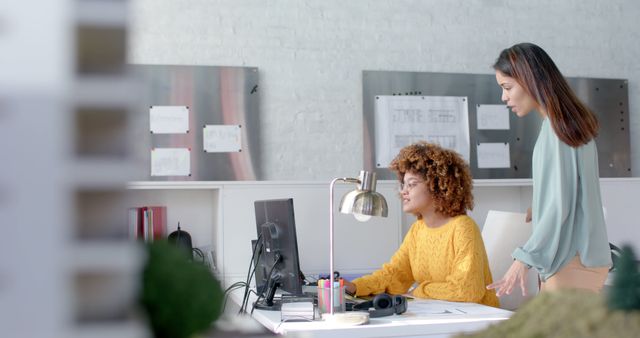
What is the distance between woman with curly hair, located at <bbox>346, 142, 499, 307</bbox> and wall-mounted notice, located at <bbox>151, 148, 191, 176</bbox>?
1.41 meters

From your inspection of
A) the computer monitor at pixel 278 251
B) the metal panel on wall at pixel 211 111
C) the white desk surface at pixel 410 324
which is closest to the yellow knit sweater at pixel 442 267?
the white desk surface at pixel 410 324

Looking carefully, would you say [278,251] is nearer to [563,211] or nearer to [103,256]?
[563,211]

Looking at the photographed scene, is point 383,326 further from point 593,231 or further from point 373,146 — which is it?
point 373,146

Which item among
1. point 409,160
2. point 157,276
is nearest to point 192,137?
point 409,160

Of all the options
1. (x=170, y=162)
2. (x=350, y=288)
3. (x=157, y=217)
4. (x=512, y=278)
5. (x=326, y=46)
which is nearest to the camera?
(x=512, y=278)

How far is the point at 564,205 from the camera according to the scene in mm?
2168

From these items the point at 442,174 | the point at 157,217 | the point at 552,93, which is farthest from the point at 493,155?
the point at 552,93

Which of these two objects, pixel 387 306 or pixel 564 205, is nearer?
pixel 564 205

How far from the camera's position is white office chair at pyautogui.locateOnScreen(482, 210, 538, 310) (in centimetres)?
342

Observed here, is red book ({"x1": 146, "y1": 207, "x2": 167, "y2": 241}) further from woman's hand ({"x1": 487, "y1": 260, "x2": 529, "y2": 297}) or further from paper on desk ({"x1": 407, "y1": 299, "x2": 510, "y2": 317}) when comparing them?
woman's hand ({"x1": 487, "y1": 260, "x2": 529, "y2": 297})

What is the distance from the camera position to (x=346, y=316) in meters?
2.34

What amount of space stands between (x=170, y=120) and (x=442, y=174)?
1763 mm

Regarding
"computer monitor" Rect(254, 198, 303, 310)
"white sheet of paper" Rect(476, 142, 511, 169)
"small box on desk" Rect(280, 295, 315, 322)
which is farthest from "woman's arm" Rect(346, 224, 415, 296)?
"white sheet of paper" Rect(476, 142, 511, 169)

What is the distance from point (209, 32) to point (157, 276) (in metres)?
4.23
